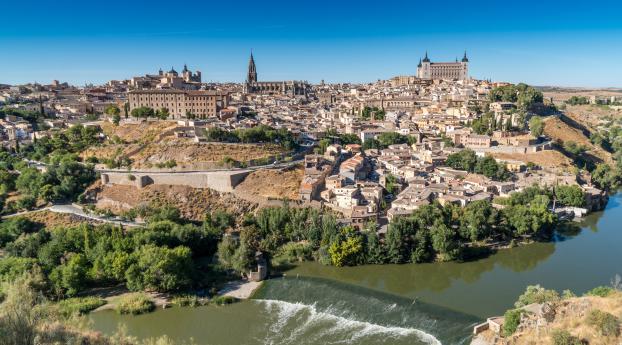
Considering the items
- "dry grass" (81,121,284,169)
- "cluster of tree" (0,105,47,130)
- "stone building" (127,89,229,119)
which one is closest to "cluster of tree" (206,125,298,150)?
"dry grass" (81,121,284,169)

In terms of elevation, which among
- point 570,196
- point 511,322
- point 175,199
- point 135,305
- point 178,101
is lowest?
point 135,305

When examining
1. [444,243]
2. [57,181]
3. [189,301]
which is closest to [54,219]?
[57,181]

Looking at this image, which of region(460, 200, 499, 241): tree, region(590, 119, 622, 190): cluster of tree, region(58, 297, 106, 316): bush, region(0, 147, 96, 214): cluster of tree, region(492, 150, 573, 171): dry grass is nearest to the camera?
region(58, 297, 106, 316): bush

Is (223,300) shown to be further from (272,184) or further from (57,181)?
(57,181)

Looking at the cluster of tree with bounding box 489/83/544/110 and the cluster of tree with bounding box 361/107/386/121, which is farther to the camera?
the cluster of tree with bounding box 361/107/386/121

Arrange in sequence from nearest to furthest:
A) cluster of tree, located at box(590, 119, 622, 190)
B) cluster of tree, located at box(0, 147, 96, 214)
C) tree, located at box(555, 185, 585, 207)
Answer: cluster of tree, located at box(0, 147, 96, 214) → tree, located at box(555, 185, 585, 207) → cluster of tree, located at box(590, 119, 622, 190)

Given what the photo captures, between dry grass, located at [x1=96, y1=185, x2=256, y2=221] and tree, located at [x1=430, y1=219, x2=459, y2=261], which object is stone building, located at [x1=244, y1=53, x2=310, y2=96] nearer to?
dry grass, located at [x1=96, y1=185, x2=256, y2=221]
